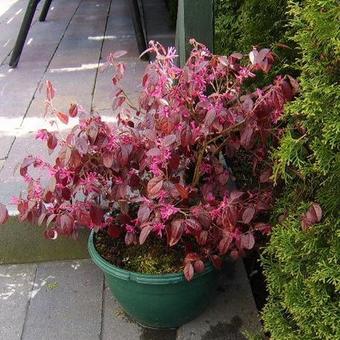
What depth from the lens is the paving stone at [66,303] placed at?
A: 2160 millimetres

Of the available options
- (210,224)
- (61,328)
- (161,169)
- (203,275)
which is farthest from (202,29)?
(61,328)

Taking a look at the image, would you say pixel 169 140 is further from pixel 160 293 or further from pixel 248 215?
pixel 160 293

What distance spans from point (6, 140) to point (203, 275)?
174cm

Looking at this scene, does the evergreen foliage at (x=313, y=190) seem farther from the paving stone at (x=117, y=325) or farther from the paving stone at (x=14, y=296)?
the paving stone at (x=14, y=296)

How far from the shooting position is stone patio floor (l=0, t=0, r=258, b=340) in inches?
84.7

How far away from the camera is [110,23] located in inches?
239

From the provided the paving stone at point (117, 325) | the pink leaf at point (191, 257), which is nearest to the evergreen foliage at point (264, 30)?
the pink leaf at point (191, 257)

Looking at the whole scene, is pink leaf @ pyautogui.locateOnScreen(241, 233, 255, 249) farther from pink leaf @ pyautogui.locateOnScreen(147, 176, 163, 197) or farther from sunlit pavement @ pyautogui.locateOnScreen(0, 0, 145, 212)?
sunlit pavement @ pyautogui.locateOnScreen(0, 0, 145, 212)

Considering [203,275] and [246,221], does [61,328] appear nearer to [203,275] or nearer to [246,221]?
[203,275]

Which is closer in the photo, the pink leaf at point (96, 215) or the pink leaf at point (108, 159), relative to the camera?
the pink leaf at point (108, 159)

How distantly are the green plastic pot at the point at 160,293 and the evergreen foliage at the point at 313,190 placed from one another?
0.40 meters

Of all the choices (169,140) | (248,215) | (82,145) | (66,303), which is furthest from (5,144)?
(248,215)

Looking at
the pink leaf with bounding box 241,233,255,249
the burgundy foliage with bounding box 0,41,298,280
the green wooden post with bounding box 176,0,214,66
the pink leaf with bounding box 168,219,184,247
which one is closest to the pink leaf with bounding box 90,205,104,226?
the burgundy foliage with bounding box 0,41,298,280

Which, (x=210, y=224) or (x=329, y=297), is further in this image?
(x=210, y=224)
